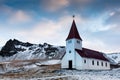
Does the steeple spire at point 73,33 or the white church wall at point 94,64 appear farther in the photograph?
the steeple spire at point 73,33

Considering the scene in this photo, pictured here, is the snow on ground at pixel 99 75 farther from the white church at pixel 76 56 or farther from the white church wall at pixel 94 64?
the white church wall at pixel 94 64

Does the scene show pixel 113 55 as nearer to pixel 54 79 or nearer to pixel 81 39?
pixel 81 39

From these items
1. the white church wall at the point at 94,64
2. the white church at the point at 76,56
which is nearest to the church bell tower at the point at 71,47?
the white church at the point at 76,56

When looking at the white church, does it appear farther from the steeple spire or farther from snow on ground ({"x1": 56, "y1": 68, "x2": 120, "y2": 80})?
snow on ground ({"x1": 56, "y1": 68, "x2": 120, "y2": 80})

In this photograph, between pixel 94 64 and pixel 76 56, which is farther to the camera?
pixel 94 64

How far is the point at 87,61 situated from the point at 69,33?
30.5 ft

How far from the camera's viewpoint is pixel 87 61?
61969 mm

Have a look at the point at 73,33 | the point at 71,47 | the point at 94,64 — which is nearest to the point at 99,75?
the point at 71,47

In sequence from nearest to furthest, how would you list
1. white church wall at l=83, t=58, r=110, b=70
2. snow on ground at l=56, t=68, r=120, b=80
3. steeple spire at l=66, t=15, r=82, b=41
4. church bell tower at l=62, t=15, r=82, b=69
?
snow on ground at l=56, t=68, r=120, b=80, church bell tower at l=62, t=15, r=82, b=69, white church wall at l=83, t=58, r=110, b=70, steeple spire at l=66, t=15, r=82, b=41

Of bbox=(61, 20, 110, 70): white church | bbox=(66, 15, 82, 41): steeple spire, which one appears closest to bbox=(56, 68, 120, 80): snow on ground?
bbox=(61, 20, 110, 70): white church

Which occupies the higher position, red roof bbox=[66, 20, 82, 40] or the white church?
red roof bbox=[66, 20, 82, 40]

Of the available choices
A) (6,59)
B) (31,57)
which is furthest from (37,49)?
(6,59)

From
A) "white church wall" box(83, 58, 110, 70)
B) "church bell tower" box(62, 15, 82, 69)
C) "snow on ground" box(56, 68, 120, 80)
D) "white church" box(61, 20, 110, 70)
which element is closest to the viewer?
"snow on ground" box(56, 68, 120, 80)

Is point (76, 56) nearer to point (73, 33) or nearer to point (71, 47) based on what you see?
point (71, 47)
